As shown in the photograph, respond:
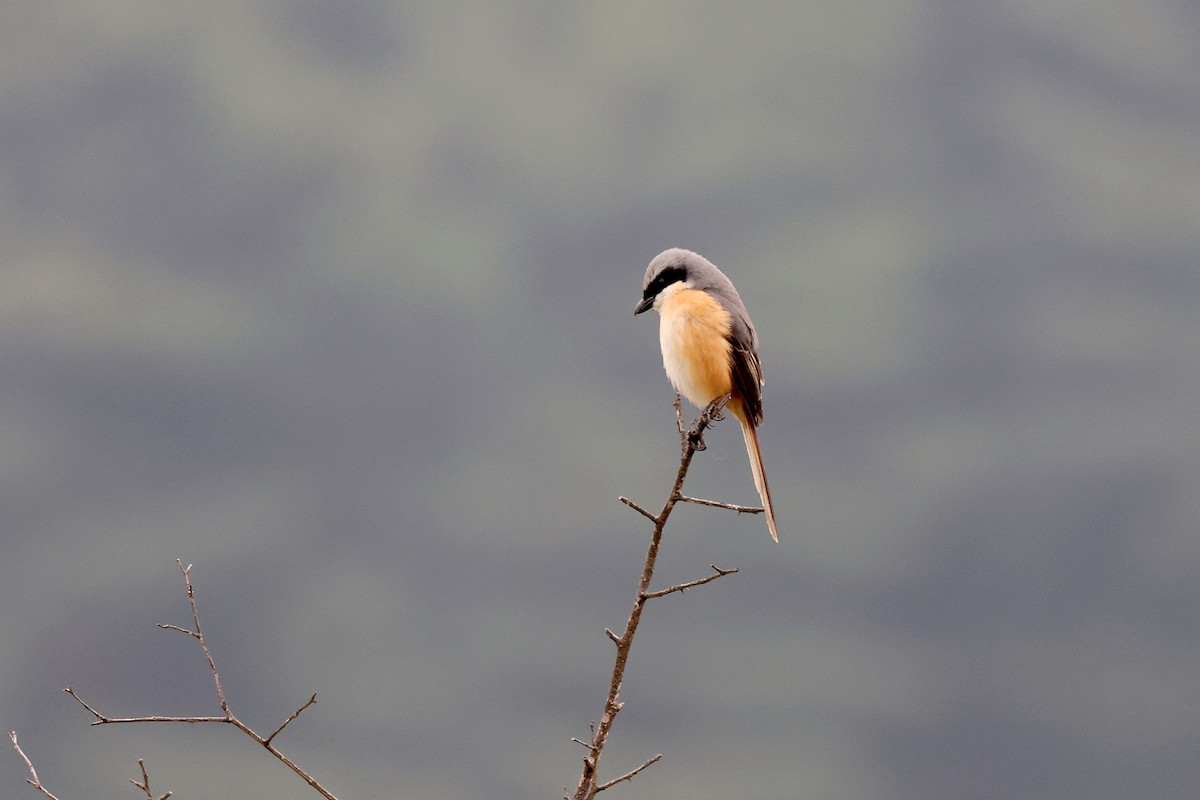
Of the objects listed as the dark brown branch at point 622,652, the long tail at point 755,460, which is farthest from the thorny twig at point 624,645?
the long tail at point 755,460

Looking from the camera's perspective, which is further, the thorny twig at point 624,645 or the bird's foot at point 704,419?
the bird's foot at point 704,419

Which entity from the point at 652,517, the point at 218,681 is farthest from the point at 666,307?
the point at 218,681

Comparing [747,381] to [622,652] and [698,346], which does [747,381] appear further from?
[622,652]

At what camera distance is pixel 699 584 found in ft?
12.5

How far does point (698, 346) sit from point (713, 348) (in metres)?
0.08

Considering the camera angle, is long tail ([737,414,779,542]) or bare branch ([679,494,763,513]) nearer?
bare branch ([679,494,763,513])

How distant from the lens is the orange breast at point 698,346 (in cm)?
584

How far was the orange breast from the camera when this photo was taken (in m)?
5.84

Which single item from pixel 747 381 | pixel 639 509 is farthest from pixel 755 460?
pixel 639 509

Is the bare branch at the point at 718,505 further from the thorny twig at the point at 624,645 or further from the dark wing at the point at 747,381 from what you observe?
the dark wing at the point at 747,381

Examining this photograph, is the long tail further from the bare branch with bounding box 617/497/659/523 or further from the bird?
the bare branch with bounding box 617/497/659/523

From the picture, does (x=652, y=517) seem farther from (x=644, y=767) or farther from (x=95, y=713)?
(x=95, y=713)

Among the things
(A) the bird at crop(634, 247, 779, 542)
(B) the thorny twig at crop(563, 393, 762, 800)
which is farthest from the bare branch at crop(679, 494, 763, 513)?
(A) the bird at crop(634, 247, 779, 542)

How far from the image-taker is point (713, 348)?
5.83 metres
